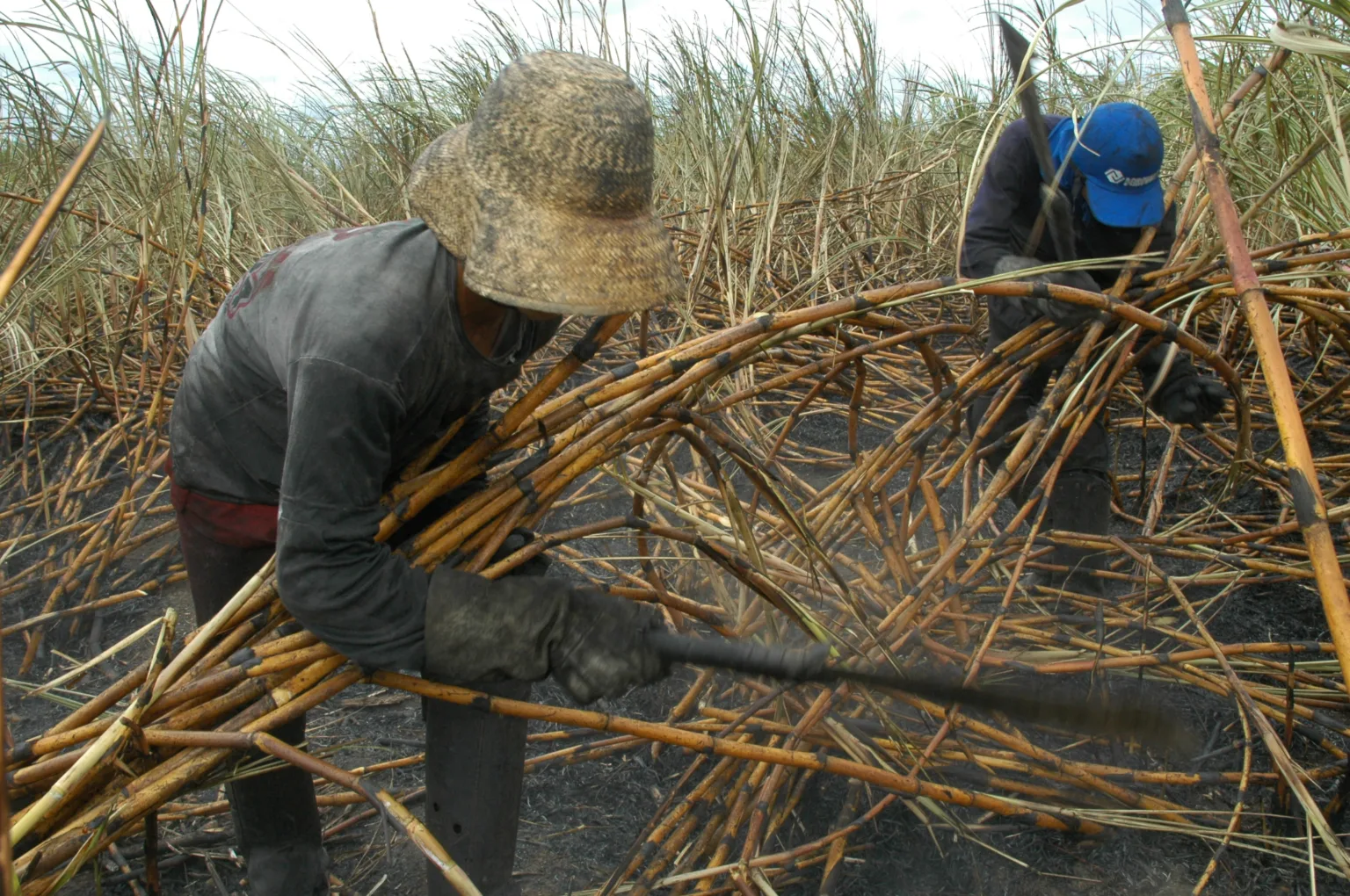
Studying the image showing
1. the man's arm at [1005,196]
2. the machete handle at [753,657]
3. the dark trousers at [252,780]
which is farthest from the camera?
the man's arm at [1005,196]

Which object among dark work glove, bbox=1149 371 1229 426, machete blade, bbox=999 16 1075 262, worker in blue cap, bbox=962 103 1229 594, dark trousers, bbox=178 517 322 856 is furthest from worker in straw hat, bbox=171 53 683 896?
dark work glove, bbox=1149 371 1229 426

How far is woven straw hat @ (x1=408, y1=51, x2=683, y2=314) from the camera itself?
1341 millimetres

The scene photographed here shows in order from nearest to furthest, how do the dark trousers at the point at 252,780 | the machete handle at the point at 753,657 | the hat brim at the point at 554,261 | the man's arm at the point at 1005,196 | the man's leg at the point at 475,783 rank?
the hat brim at the point at 554,261 → the machete handle at the point at 753,657 → the man's leg at the point at 475,783 → the dark trousers at the point at 252,780 → the man's arm at the point at 1005,196

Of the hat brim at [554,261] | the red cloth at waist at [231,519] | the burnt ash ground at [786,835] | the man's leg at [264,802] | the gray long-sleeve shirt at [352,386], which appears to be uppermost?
the hat brim at [554,261]

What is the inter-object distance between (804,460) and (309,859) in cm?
220

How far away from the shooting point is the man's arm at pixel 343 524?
134 centimetres

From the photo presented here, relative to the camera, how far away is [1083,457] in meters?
2.92

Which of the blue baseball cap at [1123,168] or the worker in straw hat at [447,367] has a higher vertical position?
the blue baseball cap at [1123,168]

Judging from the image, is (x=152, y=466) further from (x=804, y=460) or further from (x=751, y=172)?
(x=751, y=172)

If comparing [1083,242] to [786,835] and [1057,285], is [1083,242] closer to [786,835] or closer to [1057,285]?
[1057,285]

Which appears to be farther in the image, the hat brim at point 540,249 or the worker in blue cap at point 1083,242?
the worker in blue cap at point 1083,242

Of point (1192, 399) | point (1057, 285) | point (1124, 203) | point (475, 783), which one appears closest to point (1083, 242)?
point (1124, 203)

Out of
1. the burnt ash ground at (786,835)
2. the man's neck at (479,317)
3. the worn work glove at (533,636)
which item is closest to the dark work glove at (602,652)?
the worn work glove at (533,636)

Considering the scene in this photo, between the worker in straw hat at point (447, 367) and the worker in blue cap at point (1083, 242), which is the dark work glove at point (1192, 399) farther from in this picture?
the worker in straw hat at point (447, 367)
